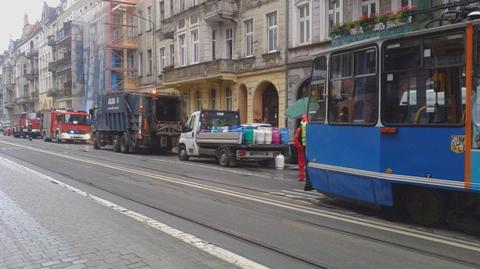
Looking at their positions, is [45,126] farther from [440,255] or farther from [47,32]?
[440,255]

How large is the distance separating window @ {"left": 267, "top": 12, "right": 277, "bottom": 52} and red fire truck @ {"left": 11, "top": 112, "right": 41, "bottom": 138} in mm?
30868

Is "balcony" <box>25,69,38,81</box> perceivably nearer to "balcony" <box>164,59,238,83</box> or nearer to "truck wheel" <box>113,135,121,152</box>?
"balcony" <box>164,59,238,83</box>

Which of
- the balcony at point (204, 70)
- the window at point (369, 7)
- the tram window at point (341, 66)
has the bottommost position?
the tram window at point (341, 66)

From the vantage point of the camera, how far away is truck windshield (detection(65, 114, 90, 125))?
43.8 m

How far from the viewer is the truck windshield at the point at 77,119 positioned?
43.8 metres

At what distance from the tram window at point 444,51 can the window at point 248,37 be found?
22.7 metres

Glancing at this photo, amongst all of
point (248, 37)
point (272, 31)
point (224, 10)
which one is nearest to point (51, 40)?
point (224, 10)

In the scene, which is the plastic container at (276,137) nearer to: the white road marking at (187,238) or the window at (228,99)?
the white road marking at (187,238)

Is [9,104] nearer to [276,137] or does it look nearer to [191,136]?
[191,136]

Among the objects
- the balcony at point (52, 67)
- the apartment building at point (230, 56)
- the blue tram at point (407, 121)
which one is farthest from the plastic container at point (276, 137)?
the balcony at point (52, 67)

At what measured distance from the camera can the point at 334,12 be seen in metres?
24.4

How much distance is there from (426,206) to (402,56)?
2267 mm

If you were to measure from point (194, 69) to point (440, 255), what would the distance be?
27.8 m

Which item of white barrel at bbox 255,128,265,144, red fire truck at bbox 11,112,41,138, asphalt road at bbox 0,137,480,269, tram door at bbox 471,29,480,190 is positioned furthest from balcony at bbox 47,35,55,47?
tram door at bbox 471,29,480,190
